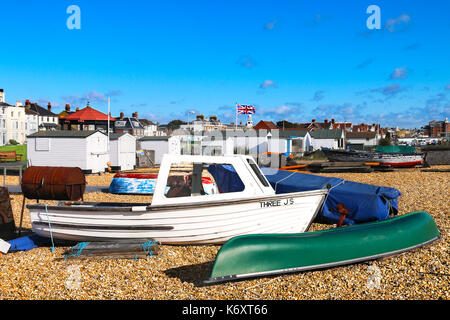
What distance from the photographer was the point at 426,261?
7.19 metres

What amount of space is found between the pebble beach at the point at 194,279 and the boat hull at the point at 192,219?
47 centimetres

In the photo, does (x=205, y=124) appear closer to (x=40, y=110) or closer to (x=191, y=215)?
(x=40, y=110)

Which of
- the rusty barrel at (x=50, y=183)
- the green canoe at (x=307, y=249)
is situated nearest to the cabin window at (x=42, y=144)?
the rusty barrel at (x=50, y=183)

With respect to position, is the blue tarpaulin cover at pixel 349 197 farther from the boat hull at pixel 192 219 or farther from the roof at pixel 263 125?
the roof at pixel 263 125

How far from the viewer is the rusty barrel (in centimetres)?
918

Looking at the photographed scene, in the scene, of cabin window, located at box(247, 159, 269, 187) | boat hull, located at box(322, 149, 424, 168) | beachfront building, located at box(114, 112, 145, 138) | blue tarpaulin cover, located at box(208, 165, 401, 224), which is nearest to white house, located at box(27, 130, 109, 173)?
blue tarpaulin cover, located at box(208, 165, 401, 224)

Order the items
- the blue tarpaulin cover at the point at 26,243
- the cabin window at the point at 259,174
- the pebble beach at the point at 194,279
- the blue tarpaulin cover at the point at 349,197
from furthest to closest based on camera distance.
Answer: the blue tarpaulin cover at the point at 349,197, the cabin window at the point at 259,174, the blue tarpaulin cover at the point at 26,243, the pebble beach at the point at 194,279

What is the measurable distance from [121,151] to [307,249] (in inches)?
974

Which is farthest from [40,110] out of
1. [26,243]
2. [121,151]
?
[26,243]

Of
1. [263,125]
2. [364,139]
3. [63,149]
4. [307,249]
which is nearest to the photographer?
[307,249]

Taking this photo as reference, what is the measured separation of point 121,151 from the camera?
2972 cm

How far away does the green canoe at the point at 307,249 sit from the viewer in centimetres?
660
